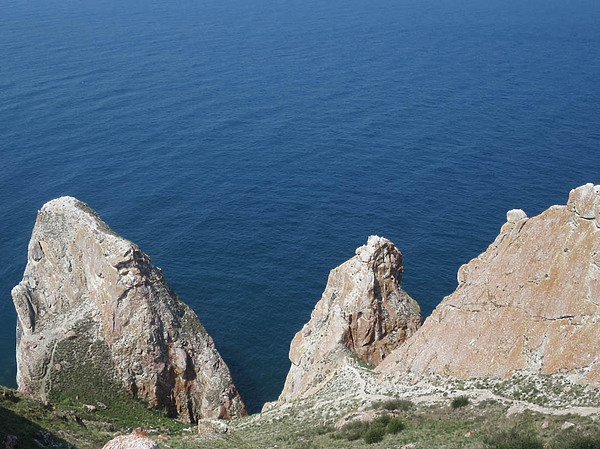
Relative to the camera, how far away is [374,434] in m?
43.4

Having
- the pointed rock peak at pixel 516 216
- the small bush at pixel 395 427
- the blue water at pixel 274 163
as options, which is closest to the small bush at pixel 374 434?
the small bush at pixel 395 427

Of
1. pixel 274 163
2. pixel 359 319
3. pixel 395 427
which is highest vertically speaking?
pixel 274 163

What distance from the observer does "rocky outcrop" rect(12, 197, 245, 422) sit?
64625 mm

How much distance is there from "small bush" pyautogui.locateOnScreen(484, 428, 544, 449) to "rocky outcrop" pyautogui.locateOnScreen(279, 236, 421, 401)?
26.7 metres

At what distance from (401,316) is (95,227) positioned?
3457 cm

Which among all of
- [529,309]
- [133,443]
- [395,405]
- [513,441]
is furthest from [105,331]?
[513,441]

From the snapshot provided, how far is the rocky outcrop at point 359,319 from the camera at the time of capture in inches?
2557

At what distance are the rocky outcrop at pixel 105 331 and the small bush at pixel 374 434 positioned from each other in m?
28.7

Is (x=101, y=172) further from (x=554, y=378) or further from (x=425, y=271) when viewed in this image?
(x=554, y=378)

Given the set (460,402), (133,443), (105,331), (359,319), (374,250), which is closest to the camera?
(133,443)

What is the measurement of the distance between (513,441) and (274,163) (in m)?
105

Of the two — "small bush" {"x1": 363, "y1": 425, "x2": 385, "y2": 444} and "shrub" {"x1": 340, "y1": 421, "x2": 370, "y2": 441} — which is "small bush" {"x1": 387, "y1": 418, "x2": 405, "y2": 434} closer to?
"small bush" {"x1": 363, "y1": 425, "x2": 385, "y2": 444}

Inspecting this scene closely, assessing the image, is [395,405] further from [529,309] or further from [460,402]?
[529,309]

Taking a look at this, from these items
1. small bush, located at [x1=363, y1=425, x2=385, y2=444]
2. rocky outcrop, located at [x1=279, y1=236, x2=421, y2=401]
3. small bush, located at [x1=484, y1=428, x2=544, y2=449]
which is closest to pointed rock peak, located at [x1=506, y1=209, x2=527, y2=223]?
rocky outcrop, located at [x1=279, y1=236, x2=421, y2=401]
